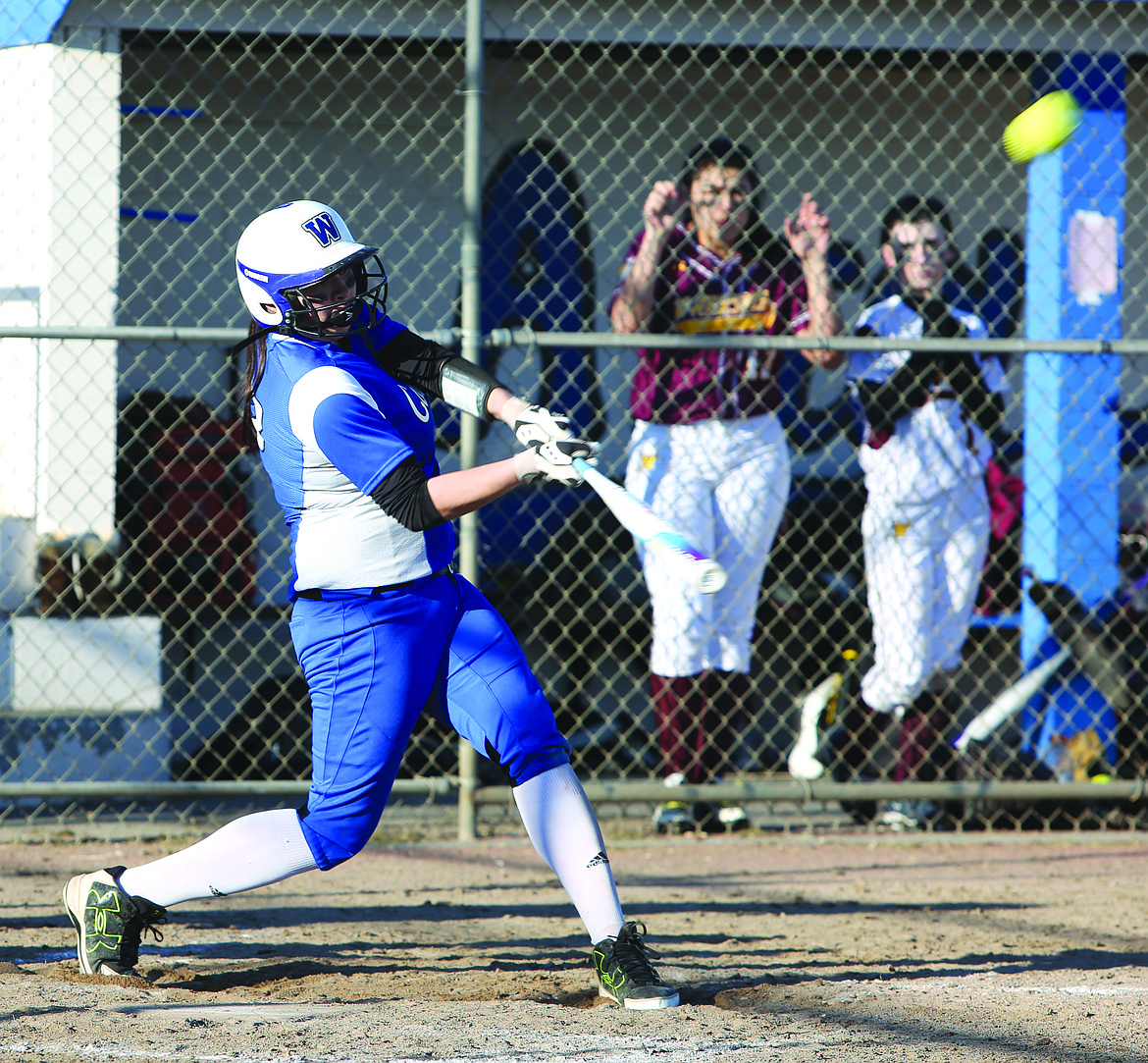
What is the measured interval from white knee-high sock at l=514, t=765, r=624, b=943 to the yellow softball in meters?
4.28

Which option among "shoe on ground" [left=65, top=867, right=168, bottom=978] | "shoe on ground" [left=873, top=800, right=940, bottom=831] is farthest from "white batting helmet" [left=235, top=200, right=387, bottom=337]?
"shoe on ground" [left=873, top=800, right=940, bottom=831]

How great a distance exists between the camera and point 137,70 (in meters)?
6.74

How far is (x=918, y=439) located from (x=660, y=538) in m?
3.43

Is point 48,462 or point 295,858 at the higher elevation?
point 48,462

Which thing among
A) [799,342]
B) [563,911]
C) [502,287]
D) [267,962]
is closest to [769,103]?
[502,287]

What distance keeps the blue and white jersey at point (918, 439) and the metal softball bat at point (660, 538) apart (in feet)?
10.7

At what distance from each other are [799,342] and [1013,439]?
9.19ft

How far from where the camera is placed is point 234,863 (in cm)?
331

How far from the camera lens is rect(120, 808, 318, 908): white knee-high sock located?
328 centimetres

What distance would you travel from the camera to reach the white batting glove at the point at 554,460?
2818mm

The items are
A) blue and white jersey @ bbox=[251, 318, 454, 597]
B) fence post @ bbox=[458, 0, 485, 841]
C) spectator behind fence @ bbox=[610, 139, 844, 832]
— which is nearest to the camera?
blue and white jersey @ bbox=[251, 318, 454, 597]

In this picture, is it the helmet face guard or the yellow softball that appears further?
the yellow softball

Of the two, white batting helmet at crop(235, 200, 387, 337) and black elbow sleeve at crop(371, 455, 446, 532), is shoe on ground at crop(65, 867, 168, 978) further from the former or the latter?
white batting helmet at crop(235, 200, 387, 337)

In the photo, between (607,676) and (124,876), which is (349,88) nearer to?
(607,676)
